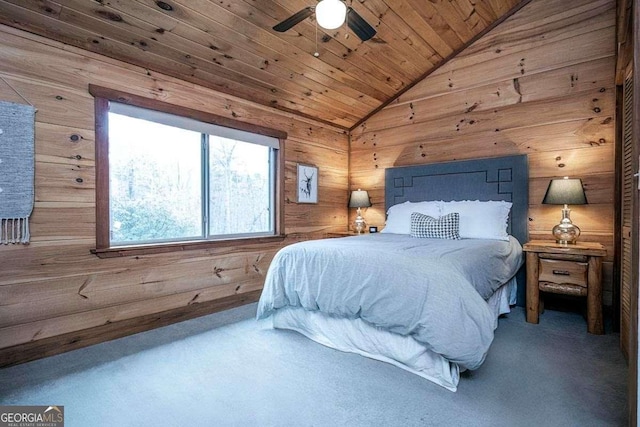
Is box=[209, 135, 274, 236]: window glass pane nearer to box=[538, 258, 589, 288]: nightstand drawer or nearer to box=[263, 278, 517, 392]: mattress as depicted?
box=[263, 278, 517, 392]: mattress

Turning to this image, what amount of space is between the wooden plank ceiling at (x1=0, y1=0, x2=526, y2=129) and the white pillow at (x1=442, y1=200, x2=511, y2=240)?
1.80m

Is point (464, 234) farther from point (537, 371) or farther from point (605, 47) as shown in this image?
point (605, 47)

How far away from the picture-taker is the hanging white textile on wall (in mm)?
2137

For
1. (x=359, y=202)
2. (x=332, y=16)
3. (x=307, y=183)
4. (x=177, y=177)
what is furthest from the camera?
(x=359, y=202)

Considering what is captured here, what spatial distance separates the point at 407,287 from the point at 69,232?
94.9 inches

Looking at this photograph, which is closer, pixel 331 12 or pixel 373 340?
pixel 331 12

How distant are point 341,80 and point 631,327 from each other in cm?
330

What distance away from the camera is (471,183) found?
3771mm

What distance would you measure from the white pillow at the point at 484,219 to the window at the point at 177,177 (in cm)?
206

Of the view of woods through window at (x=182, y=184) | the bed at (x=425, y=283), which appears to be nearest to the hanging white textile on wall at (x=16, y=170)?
the view of woods through window at (x=182, y=184)

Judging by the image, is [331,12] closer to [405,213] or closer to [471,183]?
[405,213]

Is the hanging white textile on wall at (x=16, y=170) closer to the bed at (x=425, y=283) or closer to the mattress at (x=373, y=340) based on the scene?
the bed at (x=425, y=283)

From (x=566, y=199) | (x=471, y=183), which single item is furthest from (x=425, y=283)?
(x=471, y=183)

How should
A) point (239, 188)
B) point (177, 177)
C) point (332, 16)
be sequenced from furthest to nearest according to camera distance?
point (239, 188) < point (177, 177) < point (332, 16)
